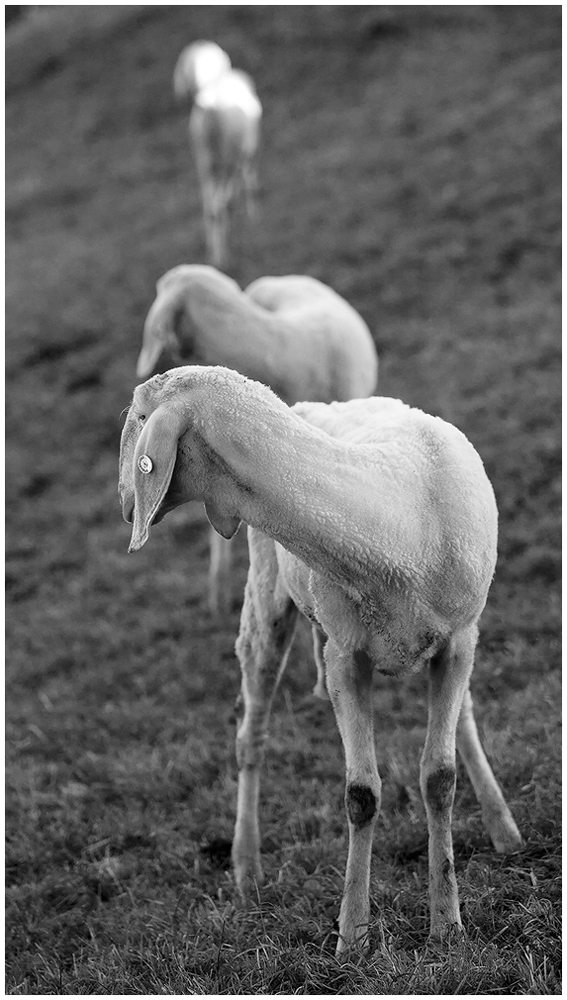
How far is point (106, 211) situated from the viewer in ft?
53.0

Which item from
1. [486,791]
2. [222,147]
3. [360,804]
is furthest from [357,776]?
[222,147]

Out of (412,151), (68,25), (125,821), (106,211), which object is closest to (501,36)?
(412,151)

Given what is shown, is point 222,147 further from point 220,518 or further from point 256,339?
point 220,518

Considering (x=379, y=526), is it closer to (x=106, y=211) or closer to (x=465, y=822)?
(x=465, y=822)

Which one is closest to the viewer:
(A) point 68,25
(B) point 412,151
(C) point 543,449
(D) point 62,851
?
(D) point 62,851

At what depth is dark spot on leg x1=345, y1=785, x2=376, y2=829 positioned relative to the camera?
3525mm

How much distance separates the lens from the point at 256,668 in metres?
4.34

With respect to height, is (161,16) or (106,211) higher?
(161,16)

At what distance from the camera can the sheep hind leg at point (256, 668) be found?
415 centimetres

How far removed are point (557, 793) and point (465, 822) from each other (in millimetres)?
392

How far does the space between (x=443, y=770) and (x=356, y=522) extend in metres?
0.96

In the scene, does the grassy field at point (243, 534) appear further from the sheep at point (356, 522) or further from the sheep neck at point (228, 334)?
the sheep neck at point (228, 334)

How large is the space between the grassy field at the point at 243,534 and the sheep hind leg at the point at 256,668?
0.47 feet

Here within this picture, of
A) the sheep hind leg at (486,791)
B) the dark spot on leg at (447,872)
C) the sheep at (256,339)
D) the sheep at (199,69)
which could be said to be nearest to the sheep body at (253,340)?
the sheep at (256,339)
